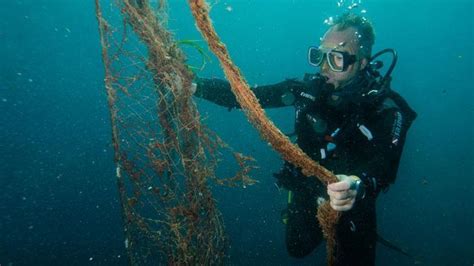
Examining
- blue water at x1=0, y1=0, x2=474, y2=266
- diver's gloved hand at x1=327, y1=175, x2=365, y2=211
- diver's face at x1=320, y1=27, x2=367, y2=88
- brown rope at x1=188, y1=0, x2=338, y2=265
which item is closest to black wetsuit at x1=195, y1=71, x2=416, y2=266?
diver's face at x1=320, y1=27, x2=367, y2=88

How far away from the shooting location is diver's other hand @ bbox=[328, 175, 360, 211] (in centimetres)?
279

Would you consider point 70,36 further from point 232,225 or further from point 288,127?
point 232,225

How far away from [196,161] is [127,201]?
2.58ft

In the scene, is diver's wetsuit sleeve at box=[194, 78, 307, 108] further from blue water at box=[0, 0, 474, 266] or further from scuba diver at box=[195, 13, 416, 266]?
blue water at box=[0, 0, 474, 266]

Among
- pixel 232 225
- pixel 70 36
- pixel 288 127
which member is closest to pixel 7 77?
pixel 70 36

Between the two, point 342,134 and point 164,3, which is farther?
point 342,134

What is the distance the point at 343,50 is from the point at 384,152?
162cm

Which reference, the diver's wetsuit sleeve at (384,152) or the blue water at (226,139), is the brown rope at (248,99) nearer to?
the diver's wetsuit sleeve at (384,152)

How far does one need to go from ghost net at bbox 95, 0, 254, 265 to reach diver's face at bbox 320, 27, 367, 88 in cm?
209

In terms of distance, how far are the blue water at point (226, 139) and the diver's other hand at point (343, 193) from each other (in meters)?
1.84

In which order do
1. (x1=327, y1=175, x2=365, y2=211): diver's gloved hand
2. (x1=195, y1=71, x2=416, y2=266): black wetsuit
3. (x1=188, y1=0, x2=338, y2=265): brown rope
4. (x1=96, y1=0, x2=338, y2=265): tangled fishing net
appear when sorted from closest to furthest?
(x1=188, y1=0, x2=338, y2=265): brown rope, (x1=327, y1=175, x2=365, y2=211): diver's gloved hand, (x1=96, y1=0, x2=338, y2=265): tangled fishing net, (x1=195, y1=71, x2=416, y2=266): black wetsuit

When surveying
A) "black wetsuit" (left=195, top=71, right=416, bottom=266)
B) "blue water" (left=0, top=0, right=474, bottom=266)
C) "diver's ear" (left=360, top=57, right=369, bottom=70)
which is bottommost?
"blue water" (left=0, top=0, right=474, bottom=266)

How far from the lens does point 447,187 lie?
38.1 meters

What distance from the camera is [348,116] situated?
4.37m
